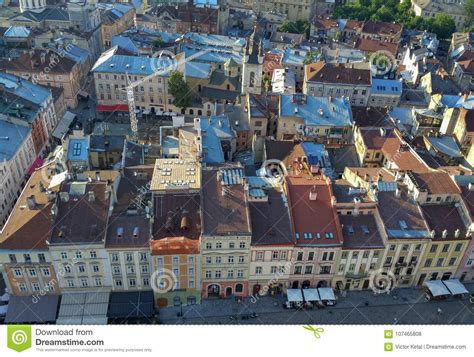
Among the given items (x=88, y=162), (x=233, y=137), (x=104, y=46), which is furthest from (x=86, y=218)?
(x=104, y=46)

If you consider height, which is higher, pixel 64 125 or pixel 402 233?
pixel 402 233

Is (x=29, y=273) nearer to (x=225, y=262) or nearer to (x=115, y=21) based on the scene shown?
(x=225, y=262)

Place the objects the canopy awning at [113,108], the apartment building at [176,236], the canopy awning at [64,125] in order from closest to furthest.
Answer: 1. the apartment building at [176,236]
2. the canopy awning at [64,125]
3. the canopy awning at [113,108]

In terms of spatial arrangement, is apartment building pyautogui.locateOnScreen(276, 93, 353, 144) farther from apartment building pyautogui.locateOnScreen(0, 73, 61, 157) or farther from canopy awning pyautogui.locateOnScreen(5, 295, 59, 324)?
canopy awning pyautogui.locateOnScreen(5, 295, 59, 324)

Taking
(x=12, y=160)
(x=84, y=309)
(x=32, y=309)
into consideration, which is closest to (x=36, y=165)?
(x=12, y=160)

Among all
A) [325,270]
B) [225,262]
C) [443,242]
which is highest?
[443,242]

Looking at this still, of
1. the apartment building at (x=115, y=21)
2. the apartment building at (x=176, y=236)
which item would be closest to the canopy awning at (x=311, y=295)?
the apartment building at (x=176, y=236)

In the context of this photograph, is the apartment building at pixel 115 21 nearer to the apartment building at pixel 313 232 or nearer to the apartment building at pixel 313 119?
the apartment building at pixel 313 119
